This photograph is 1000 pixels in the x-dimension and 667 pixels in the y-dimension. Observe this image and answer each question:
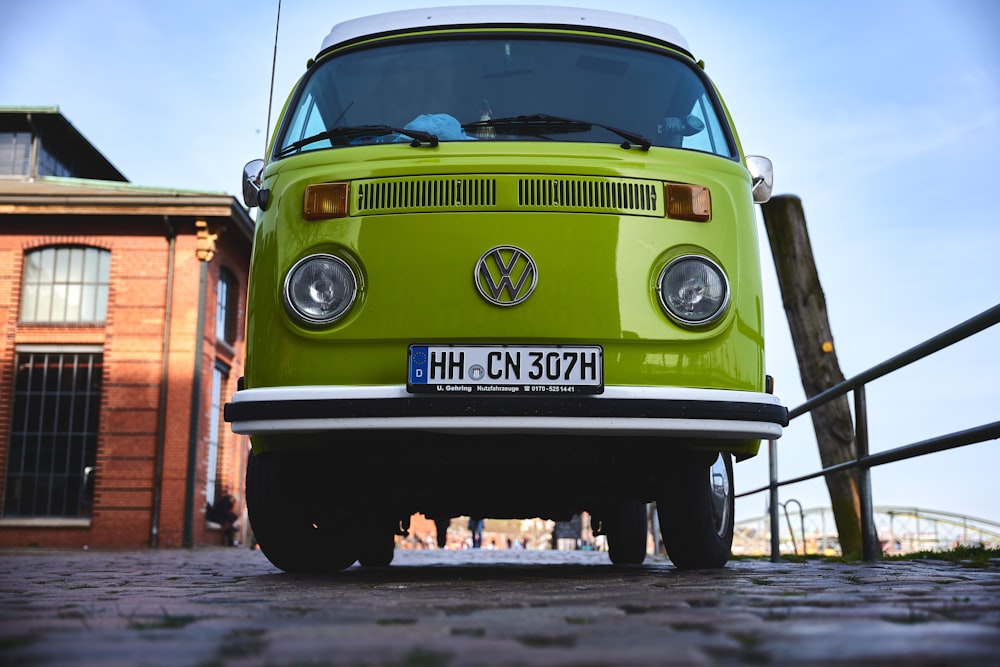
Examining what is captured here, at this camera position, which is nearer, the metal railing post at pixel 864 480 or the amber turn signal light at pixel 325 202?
the amber turn signal light at pixel 325 202

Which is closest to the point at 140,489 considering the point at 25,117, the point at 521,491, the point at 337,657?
the point at 25,117

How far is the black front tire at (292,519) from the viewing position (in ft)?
15.7

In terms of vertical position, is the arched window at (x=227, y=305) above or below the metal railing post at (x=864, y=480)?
above

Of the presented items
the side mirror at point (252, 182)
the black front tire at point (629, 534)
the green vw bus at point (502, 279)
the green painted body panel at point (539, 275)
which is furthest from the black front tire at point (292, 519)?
the black front tire at point (629, 534)

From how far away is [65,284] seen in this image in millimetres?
18922

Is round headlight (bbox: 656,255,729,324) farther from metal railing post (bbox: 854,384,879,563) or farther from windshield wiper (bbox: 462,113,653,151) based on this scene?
metal railing post (bbox: 854,384,879,563)

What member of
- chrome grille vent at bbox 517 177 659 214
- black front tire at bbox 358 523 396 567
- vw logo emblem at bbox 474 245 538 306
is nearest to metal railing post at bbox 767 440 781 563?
black front tire at bbox 358 523 396 567

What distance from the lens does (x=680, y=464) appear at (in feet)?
15.1

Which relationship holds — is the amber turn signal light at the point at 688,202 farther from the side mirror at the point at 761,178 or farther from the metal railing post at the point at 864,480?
the metal railing post at the point at 864,480

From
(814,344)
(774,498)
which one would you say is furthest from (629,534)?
(814,344)

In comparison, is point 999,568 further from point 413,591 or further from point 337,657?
point 337,657

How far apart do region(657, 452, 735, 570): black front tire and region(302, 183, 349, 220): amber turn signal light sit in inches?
70.3

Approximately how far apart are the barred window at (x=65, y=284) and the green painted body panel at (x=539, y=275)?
15650 millimetres

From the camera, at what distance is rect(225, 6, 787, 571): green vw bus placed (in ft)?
13.1
